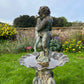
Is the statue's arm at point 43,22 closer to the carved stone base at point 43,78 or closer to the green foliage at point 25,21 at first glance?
the carved stone base at point 43,78

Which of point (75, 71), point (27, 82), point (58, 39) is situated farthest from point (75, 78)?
point (58, 39)

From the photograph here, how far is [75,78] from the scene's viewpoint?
3.22 meters

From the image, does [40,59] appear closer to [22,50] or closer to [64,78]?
[64,78]

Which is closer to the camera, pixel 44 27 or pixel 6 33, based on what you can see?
pixel 44 27

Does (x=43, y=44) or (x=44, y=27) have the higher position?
(x=44, y=27)

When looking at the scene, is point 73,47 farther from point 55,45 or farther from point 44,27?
point 44,27

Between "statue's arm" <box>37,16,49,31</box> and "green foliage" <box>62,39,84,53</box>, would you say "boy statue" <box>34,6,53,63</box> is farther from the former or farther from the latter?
"green foliage" <box>62,39,84,53</box>

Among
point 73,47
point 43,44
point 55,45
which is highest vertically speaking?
point 43,44

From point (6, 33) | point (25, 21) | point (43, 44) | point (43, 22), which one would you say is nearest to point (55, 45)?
point (6, 33)

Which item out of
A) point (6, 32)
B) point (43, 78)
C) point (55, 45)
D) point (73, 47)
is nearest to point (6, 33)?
point (6, 32)

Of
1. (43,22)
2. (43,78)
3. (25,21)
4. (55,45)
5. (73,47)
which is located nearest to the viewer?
(43,22)

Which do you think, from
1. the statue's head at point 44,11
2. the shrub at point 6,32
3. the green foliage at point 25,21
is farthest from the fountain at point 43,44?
the green foliage at point 25,21

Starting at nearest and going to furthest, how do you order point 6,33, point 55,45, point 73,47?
point 73,47 < point 55,45 < point 6,33

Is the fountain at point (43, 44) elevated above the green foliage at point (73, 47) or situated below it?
above
